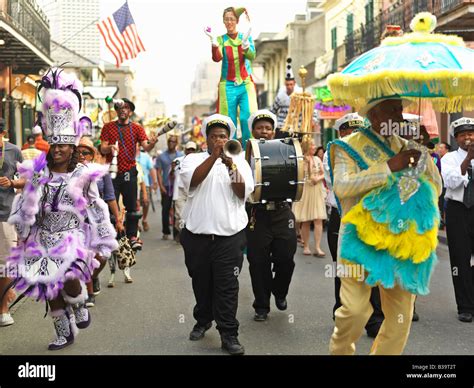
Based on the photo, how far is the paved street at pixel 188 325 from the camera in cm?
589

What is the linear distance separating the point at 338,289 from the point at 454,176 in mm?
1649

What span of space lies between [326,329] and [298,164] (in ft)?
5.18

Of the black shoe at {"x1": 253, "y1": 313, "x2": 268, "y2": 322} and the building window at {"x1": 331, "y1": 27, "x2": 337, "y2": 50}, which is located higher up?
the building window at {"x1": 331, "y1": 27, "x2": 337, "y2": 50}

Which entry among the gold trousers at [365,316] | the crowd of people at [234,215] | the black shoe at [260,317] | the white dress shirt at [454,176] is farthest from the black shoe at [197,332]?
the white dress shirt at [454,176]

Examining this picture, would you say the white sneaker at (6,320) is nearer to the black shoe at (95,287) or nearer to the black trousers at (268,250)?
the black shoe at (95,287)

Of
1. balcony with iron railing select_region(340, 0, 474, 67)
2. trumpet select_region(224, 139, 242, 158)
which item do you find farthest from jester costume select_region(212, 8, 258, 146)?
balcony with iron railing select_region(340, 0, 474, 67)

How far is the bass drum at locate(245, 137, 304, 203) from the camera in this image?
6637 mm

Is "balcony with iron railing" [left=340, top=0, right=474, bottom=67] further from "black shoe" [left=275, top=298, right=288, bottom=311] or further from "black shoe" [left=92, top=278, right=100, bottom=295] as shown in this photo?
"black shoe" [left=92, top=278, right=100, bottom=295]

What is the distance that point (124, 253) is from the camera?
28.9ft

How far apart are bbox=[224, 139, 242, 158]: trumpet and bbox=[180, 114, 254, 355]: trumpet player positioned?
24cm

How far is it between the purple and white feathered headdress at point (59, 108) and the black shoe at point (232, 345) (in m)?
2.02

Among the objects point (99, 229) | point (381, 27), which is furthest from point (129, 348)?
point (381, 27)

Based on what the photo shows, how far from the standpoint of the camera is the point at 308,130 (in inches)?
327
